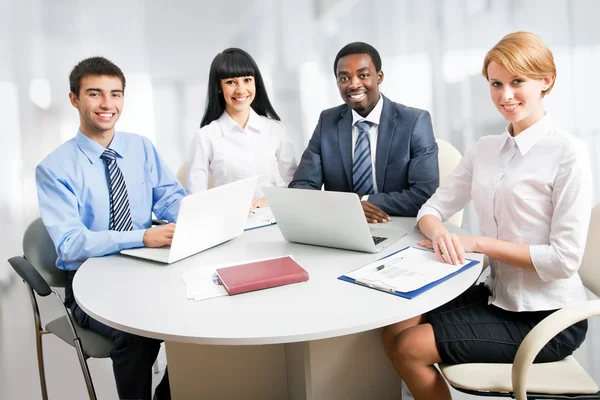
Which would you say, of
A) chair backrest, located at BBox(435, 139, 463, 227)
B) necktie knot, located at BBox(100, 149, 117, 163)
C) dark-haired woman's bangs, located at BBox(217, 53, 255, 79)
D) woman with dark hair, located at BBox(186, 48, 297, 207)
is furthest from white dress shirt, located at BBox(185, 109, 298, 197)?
chair backrest, located at BBox(435, 139, 463, 227)

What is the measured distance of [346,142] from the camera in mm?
2445

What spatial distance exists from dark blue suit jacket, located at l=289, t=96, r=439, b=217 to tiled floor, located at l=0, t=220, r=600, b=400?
3.56ft

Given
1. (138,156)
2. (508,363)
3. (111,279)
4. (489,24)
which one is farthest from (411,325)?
(489,24)

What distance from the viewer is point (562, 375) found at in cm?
142

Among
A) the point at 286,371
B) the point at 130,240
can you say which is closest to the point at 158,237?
the point at 130,240

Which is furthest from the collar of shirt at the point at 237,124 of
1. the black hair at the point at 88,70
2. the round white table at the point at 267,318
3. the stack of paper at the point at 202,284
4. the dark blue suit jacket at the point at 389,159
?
the stack of paper at the point at 202,284

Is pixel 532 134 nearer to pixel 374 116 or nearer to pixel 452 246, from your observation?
pixel 452 246

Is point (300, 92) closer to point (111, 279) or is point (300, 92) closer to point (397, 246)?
point (397, 246)

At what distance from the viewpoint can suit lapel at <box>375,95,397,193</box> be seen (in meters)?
2.36

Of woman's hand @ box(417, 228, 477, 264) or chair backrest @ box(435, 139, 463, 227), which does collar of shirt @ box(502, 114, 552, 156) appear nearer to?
woman's hand @ box(417, 228, 477, 264)

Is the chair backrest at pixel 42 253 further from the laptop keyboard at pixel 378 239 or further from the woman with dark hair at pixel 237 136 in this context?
the laptop keyboard at pixel 378 239

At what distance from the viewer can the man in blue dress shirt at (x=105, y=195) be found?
72.7 inches

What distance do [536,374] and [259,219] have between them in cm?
119

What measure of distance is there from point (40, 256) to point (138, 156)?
0.54 meters
